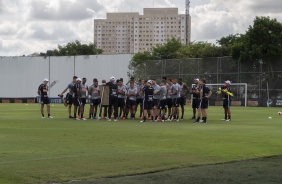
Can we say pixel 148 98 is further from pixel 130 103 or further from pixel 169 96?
pixel 130 103

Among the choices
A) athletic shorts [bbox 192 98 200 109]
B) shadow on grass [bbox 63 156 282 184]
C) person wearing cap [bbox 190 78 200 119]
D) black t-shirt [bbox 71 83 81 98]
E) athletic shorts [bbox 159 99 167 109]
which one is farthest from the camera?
black t-shirt [bbox 71 83 81 98]

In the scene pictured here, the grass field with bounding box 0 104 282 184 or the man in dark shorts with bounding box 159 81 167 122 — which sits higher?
the man in dark shorts with bounding box 159 81 167 122

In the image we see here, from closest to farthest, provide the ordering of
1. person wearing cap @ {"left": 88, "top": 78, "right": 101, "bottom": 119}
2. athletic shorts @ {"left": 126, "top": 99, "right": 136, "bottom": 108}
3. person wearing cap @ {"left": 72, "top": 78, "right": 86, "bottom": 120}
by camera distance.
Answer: person wearing cap @ {"left": 72, "top": 78, "right": 86, "bottom": 120}
person wearing cap @ {"left": 88, "top": 78, "right": 101, "bottom": 119}
athletic shorts @ {"left": 126, "top": 99, "right": 136, "bottom": 108}

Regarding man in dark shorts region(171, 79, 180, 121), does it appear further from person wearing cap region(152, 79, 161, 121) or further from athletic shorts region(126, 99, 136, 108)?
athletic shorts region(126, 99, 136, 108)

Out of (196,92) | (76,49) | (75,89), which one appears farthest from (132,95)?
(76,49)

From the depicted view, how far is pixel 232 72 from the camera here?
65750mm

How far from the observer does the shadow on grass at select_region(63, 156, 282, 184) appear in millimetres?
8492

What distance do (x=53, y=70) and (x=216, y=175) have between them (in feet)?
277

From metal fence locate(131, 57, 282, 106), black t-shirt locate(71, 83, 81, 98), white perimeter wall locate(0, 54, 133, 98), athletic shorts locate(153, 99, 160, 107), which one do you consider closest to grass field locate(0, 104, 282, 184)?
athletic shorts locate(153, 99, 160, 107)

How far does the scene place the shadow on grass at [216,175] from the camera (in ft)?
27.9

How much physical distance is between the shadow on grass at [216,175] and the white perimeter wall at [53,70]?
7656 centimetres

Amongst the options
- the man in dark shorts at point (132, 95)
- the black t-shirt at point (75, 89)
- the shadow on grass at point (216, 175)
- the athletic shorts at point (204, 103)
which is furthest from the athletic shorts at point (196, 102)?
the shadow on grass at point (216, 175)

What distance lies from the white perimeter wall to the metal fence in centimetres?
1228

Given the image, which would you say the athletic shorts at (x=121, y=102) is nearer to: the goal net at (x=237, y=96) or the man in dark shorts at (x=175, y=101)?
the man in dark shorts at (x=175, y=101)
